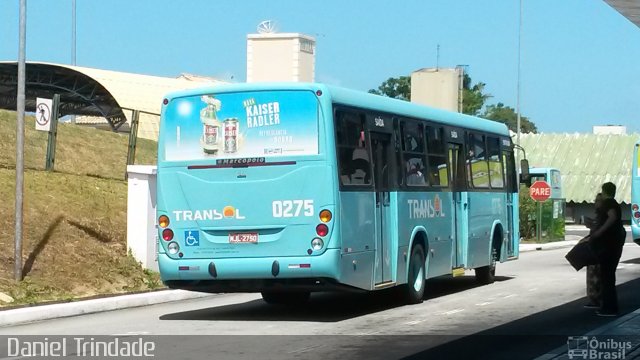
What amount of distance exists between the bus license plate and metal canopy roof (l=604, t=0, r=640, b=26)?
5505 millimetres

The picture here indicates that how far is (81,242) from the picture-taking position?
21.8 meters

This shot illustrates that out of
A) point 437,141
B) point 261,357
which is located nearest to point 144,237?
point 437,141

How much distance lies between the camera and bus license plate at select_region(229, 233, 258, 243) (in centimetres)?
1547

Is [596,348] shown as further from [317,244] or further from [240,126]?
[240,126]

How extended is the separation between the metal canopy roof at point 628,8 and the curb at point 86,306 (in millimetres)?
8533

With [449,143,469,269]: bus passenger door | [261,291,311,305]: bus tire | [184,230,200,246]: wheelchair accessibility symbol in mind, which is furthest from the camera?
[449,143,469,269]: bus passenger door

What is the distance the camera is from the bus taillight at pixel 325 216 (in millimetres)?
15195

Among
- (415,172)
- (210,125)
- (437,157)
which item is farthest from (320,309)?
(210,125)

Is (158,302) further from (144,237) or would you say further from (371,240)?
(371,240)

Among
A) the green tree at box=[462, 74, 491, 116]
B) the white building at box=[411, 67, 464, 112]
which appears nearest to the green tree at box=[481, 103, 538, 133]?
the green tree at box=[462, 74, 491, 116]

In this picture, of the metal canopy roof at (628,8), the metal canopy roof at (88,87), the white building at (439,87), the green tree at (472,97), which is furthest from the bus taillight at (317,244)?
the green tree at (472,97)

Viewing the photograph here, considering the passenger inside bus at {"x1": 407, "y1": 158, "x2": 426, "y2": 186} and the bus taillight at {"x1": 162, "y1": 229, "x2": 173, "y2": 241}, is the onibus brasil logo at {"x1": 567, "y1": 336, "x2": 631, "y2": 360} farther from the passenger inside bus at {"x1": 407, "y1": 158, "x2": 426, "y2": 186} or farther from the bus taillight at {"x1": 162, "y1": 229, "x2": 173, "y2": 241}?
the passenger inside bus at {"x1": 407, "y1": 158, "x2": 426, "y2": 186}

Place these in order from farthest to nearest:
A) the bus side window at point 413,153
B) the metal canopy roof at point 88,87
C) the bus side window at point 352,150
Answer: the metal canopy roof at point 88,87, the bus side window at point 413,153, the bus side window at point 352,150

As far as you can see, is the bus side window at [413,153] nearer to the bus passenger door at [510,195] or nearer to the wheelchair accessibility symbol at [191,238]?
the wheelchair accessibility symbol at [191,238]
